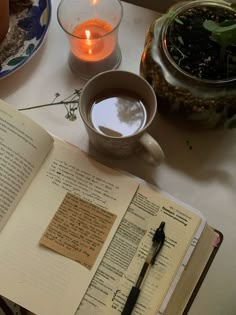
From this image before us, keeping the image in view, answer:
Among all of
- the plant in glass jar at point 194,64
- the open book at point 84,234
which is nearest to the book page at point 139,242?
the open book at point 84,234

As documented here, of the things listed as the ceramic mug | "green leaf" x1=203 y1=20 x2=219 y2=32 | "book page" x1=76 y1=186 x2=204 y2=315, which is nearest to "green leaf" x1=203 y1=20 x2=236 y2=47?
"green leaf" x1=203 y1=20 x2=219 y2=32

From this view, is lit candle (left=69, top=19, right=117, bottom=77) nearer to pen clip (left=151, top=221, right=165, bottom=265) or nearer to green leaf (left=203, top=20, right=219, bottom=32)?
green leaf (left=203, top=20, right=219, bottom=32)

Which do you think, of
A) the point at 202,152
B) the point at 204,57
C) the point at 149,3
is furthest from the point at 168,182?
the point at 149,3

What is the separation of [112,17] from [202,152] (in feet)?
0.78

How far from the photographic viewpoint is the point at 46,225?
617 millimetres

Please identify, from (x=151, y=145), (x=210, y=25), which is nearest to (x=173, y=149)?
(x=151, y=145)

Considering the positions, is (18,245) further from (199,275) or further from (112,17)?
(112,17)

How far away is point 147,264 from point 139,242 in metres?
0.03

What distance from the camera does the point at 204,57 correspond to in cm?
61

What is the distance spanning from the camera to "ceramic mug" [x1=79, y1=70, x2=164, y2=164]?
619 millimetres

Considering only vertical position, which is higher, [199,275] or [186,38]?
[186,38]

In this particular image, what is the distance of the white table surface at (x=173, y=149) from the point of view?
61 cm

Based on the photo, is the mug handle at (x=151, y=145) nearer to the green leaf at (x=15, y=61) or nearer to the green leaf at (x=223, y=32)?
the green leaf at (x=223, y=32)

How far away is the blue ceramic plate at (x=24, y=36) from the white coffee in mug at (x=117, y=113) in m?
0.15
